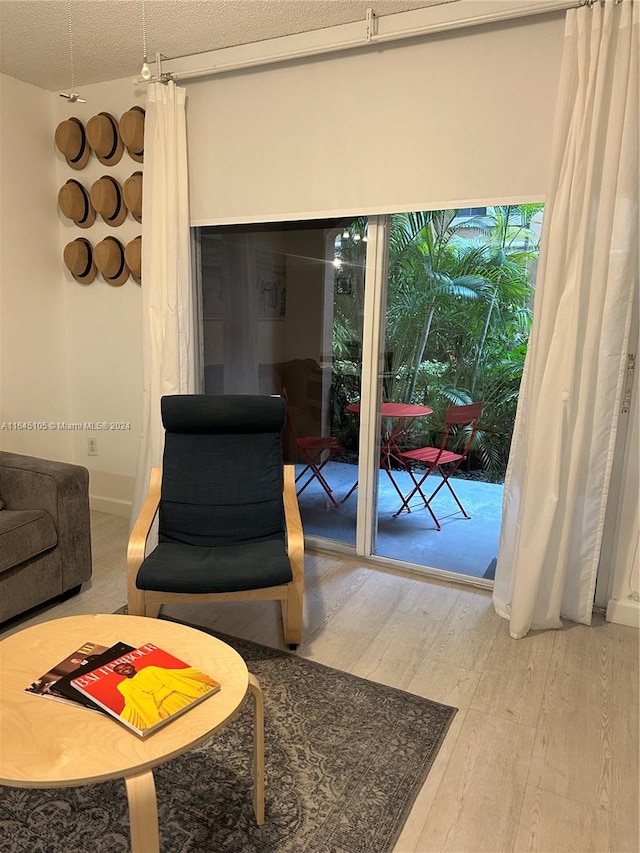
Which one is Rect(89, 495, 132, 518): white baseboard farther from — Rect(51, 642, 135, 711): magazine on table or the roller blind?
Rect(51, 642, 135, 711): magazine on table

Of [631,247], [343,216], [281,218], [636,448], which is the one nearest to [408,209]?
[343,216]

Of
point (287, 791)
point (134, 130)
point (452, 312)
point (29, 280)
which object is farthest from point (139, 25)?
point (287, 791)

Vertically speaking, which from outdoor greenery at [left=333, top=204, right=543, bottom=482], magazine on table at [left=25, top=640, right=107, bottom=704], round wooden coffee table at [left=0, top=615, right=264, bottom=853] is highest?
outdoor greenery at [left=333, top=204, right=543, bottom=482]

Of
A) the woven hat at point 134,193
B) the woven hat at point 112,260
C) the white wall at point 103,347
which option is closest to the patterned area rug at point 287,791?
the white wall at point 103,347

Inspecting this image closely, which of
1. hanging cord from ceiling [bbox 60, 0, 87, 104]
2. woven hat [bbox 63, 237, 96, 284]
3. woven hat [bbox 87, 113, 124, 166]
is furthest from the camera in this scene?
woven hat [bbox 63, 237, 96, 284]

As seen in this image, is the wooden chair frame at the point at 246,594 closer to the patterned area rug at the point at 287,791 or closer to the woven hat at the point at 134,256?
the patterned area rug at the point at 287,791

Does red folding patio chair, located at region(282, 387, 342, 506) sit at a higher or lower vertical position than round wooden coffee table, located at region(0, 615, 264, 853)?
higher

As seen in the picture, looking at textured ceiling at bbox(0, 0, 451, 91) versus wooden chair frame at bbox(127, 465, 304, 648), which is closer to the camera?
wooden chair frame at bbox(127, 465, 304, 648)

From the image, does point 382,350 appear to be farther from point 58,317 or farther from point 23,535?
point 58,317

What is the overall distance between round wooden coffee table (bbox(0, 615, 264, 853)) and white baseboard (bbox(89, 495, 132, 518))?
7.38ft

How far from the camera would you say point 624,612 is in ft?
9.03

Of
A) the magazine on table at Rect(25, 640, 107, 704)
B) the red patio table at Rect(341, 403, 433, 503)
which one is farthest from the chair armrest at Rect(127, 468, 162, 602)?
the red patio table at Rect(341, 403, 433, 503)

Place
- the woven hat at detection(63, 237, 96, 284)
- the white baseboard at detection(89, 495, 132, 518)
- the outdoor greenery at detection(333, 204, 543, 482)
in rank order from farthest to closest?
the white baseboard at detection(89, 495, 132, 518) < the woven hat at detection(63, 237, 96, 284) < the outdoor greenery at detection(333, 204, 543, 482)

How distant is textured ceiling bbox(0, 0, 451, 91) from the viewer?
2.67 metres
